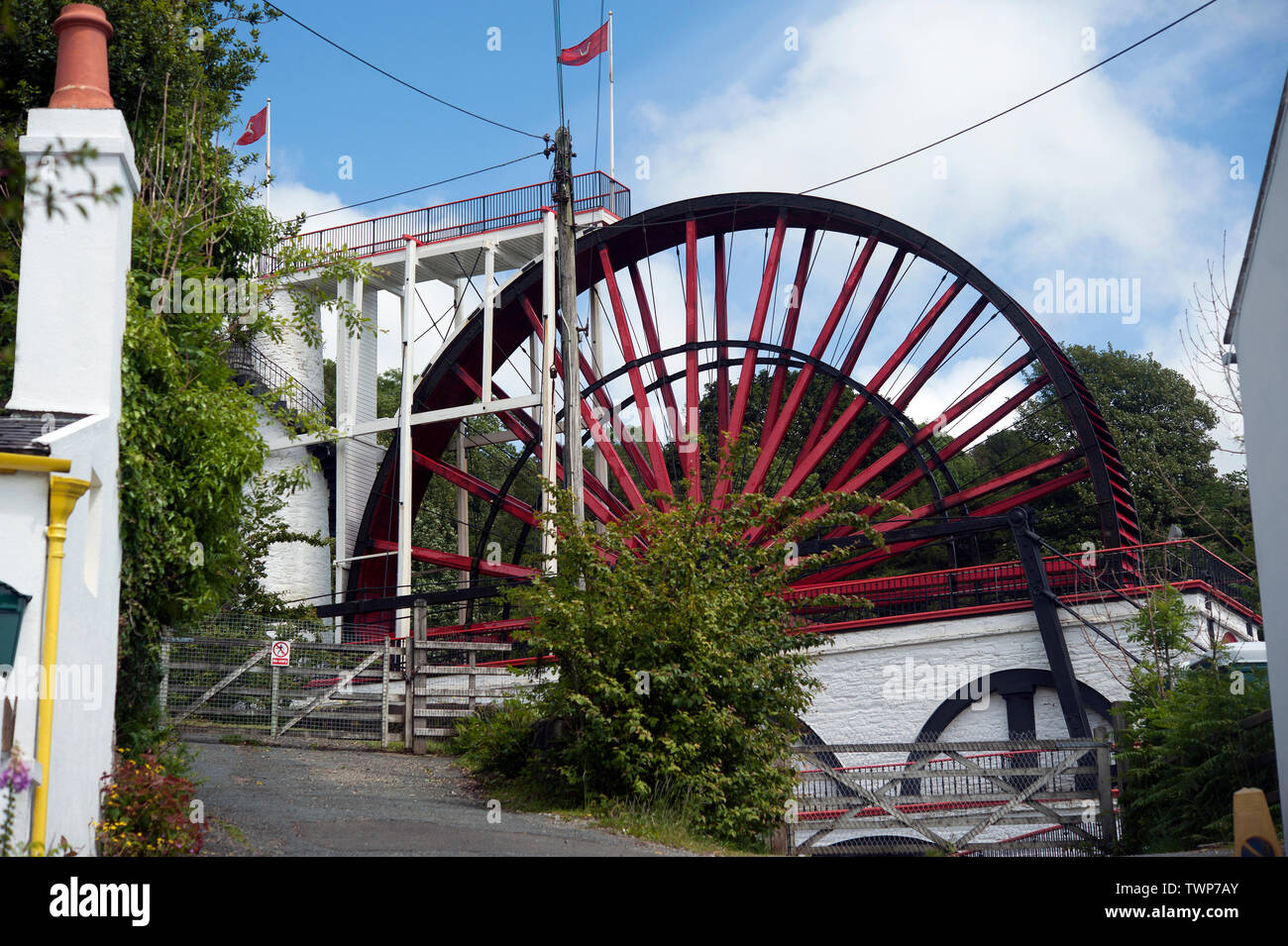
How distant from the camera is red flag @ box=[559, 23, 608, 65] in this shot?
20.5 meters

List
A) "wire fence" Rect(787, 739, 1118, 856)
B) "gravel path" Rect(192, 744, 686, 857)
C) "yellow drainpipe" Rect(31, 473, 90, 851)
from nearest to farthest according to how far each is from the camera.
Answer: "yellow drainpipe" Rect(31, 473, 90, 851) → "gravel path" Rect(192, 744, 686, 857) → "wire fence" Rect(787, 739, 1118, 856)

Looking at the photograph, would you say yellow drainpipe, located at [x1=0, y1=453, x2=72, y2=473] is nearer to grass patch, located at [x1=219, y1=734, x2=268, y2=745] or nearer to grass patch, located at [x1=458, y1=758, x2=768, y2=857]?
grass patch, located at [x1=458, y1=758, x2=768, y2=857]

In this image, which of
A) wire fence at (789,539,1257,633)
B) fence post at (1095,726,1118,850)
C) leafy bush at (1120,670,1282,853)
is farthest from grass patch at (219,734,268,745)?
leafy bush at (1120,670,1282,853)

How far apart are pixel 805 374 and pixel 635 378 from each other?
324cm

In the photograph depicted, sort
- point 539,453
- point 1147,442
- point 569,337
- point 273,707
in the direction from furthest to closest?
1. point 1147,442
2. point 539,453
3. point 273,707
4. point 569,337

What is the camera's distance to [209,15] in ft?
47.1

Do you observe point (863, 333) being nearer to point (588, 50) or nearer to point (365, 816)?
point (588, 50)

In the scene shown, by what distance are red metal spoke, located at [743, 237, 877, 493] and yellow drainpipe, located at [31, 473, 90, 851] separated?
47.5 ft

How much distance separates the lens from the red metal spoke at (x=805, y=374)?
Answer: 65.6 feet

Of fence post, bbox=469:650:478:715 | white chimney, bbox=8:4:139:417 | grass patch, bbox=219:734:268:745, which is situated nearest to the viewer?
white chimney, bbox=8:4:139:417

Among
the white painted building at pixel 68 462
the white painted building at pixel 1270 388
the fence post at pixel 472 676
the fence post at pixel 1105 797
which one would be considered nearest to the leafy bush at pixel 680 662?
the fence post at pixel 1105 797

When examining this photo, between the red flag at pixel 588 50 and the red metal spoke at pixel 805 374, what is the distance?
5.61m

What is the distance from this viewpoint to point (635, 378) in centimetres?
2161

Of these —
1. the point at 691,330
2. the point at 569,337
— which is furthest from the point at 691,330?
the point at 569,337
